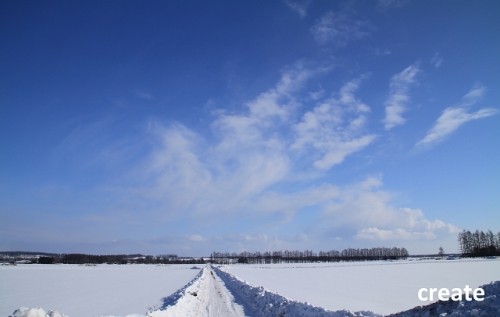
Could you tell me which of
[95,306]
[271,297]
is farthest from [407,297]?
[95,306]

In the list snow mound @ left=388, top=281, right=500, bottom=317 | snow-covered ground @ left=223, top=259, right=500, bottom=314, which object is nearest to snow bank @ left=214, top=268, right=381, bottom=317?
snow-covered ground @ left=223, top=259, right=500, bottom=314

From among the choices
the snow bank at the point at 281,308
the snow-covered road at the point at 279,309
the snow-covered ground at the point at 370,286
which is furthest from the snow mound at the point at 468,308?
the snow-covered ground at the point at 370,286

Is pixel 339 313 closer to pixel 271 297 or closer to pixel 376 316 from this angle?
pixel 376 316

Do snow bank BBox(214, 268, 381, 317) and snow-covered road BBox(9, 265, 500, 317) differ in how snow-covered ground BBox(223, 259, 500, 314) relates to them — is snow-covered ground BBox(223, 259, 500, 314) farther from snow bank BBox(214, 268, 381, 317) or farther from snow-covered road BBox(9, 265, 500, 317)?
snow-covered road BBox(9, 265, 500, 317)

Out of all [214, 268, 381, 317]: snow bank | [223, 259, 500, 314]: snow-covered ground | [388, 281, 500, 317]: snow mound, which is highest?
[388, 281, 500, 317]: snow mound

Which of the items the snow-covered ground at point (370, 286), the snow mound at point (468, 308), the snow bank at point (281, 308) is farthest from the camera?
the snow-covered ground at point (370, 286)

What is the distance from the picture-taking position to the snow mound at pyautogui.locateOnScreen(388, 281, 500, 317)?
932cm

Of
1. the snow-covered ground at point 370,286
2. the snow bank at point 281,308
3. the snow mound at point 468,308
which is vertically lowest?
the snow-covered ground at point 370,286

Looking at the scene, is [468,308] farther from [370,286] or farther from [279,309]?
[370,286]

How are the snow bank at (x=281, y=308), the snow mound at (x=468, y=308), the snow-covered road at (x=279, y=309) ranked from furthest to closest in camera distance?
the snow bank at (x=281, y=308) → the snow-covered road at (x=279, y=309) → the snow mound at (x=468, y=308)

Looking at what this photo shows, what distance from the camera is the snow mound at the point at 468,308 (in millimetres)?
9320

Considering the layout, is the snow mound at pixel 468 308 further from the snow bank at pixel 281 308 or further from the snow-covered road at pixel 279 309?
the snow bank at pixel 281 308

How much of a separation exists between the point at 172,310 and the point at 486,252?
15138cm

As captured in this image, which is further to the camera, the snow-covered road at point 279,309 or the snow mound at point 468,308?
the snow-covered road at point 279,309
